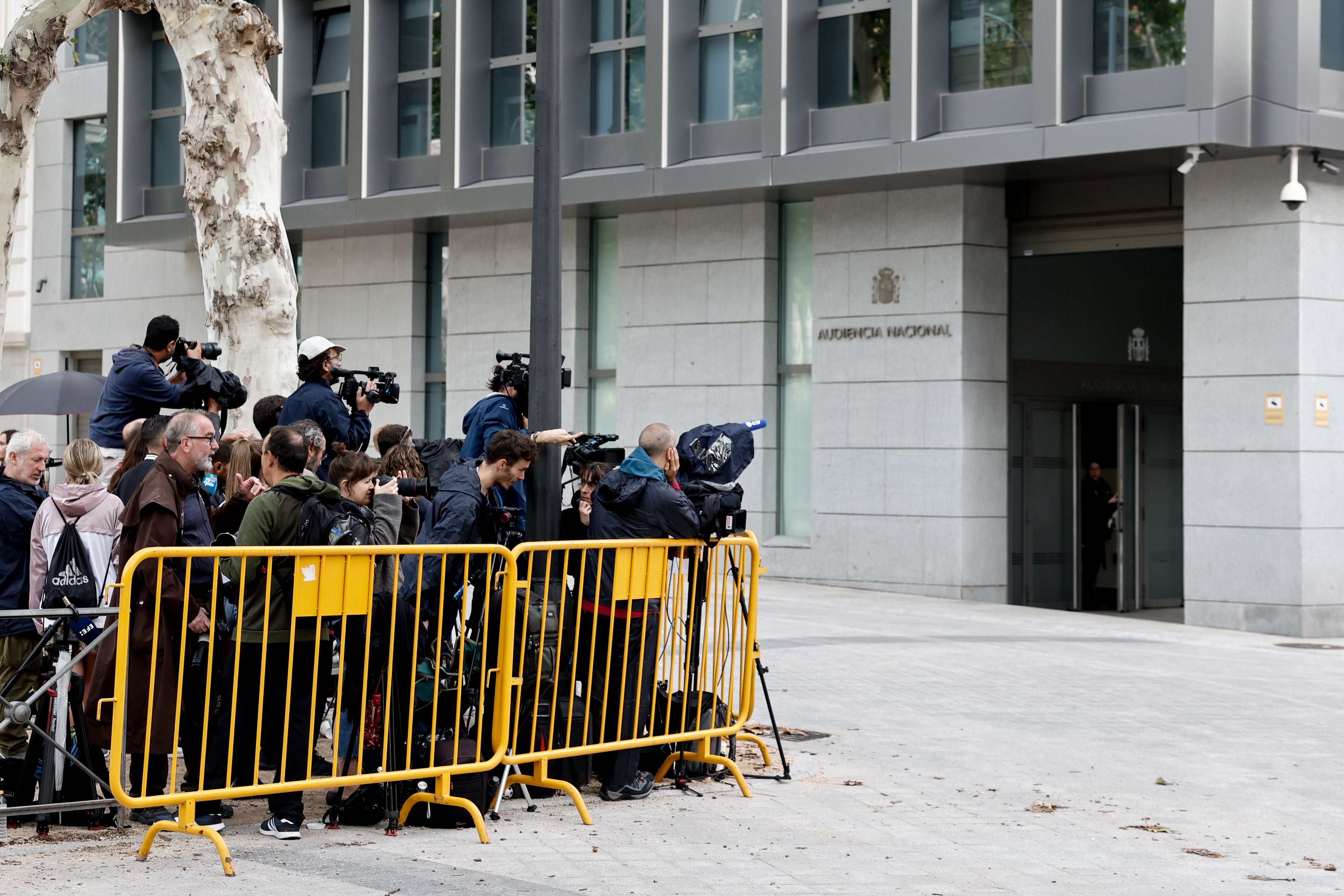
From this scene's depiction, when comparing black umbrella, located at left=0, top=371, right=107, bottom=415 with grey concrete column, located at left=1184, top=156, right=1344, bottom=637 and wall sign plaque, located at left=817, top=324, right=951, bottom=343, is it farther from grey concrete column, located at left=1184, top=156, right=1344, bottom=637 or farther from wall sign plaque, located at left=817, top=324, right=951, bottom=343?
grey concrete column, located at left=1184, top=156, right=1344, bottom=637

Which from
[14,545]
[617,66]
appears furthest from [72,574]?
[617,66]

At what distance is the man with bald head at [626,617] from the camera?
7.83 m

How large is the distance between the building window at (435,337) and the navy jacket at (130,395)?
44.1 ft

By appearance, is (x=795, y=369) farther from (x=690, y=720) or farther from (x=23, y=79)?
(x=690, y=720)

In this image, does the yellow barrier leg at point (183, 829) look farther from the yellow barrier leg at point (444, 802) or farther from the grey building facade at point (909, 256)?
the grey building facade at point (909, 256)

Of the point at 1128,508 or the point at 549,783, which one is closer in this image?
the point at 549,783

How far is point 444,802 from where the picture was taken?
713 cm

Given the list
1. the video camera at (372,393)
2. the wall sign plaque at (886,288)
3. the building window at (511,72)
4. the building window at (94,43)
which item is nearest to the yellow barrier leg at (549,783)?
the video camera at (372,393)

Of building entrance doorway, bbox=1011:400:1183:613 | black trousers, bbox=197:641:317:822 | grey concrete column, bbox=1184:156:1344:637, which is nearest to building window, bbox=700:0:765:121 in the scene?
building entrance doorway, bbox=1011:400:1183:613

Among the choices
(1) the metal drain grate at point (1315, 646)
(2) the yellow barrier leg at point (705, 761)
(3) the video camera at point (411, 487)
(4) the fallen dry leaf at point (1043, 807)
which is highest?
(3) the video camera at point (411, 487)

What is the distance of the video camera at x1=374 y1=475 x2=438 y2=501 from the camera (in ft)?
26.1

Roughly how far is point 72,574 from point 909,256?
12.8 metres

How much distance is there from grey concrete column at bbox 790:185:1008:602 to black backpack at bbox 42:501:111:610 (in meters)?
A: 12.3

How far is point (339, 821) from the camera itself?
724cm
